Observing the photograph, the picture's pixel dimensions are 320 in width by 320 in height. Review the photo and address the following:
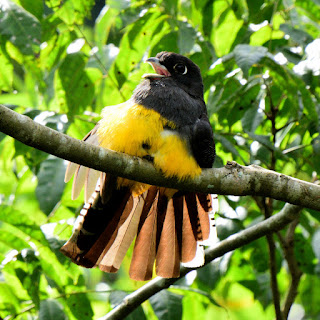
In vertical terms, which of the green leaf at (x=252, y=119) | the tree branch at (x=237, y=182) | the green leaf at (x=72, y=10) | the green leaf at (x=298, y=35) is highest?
the green leaf at (x=72, y=10)

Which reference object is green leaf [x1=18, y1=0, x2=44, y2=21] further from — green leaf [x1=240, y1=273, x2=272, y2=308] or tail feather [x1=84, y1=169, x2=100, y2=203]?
green leaf [x1=240, y1=273, x2=272, y2=308]

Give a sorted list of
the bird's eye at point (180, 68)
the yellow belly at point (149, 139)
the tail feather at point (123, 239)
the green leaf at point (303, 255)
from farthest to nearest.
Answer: the green leaf at point (303, 255) → the bird's eye at point (180, 68) → the tail feather at point (123, 239) → the yellow belly at point (149, 139)

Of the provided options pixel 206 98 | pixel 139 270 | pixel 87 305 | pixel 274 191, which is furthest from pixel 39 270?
pixel 206 98

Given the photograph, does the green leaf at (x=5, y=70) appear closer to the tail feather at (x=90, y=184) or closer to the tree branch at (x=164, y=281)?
the tail feather at (x=90, y=184)

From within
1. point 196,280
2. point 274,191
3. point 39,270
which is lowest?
point 196,280

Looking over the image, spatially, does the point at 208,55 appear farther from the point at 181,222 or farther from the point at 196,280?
the point at 196,280

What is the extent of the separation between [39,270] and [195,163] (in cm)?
103

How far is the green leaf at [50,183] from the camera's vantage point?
3264 mm

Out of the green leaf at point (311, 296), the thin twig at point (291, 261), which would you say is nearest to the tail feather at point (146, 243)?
the thin twig at point (291, 261)

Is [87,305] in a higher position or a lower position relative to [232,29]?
lower

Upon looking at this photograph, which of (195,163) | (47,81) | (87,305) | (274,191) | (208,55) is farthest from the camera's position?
(47,81)

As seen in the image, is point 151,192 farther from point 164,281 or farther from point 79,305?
point 79,305

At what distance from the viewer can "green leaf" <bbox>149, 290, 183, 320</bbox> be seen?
3223 mm

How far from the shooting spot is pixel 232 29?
13.0 ft
